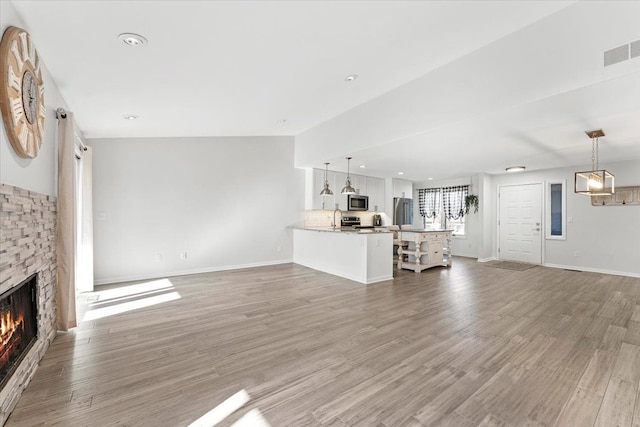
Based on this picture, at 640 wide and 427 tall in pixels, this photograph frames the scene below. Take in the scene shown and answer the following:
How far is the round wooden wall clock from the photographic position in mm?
1760

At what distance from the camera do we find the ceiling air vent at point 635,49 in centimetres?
233

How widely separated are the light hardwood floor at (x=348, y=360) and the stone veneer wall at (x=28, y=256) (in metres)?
0.14

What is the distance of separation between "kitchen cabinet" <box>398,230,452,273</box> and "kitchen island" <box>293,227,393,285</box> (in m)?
1.08

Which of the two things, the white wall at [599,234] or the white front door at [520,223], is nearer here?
the white wall at [599,234]

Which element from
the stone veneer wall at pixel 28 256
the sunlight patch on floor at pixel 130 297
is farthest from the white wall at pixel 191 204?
the stone veneer wall at pixel 28 256

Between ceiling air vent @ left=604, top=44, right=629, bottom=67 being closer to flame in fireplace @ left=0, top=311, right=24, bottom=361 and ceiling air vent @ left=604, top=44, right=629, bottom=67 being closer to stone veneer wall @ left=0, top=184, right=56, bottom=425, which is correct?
stone veneer wall @ left=0, top=184, right=56, bottom=425

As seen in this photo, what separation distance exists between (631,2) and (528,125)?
1.34m

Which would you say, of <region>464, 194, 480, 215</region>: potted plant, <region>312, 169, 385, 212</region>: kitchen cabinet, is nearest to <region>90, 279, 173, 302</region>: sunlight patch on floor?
<region>312, 169, 385, 212</region>: kitchen cabinet

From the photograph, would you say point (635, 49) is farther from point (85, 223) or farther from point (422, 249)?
point (85, 223)

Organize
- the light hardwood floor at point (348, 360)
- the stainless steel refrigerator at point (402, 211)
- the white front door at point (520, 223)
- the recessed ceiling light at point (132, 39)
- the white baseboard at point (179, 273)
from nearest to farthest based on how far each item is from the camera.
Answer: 1. the light hardwood floor at point (348, 360)
2. the recessed ceiling light at point (132, 39)
3. the white baseboard at point (179, 273)
4. the white front door at point (520, 223)
5. the stainless steel refrigerator at point (402, 211)

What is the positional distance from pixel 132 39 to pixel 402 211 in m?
8.41

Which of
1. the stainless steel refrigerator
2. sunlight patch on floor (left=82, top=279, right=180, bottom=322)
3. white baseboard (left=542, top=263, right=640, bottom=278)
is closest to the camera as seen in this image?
sunlight patch on floor (left=82, top=279, right=180, bottom=322)

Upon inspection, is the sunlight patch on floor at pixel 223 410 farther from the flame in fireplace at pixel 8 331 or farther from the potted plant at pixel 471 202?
the potted plant at pixel 471 202

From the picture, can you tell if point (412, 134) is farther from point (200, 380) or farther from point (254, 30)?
point (200, 380)
